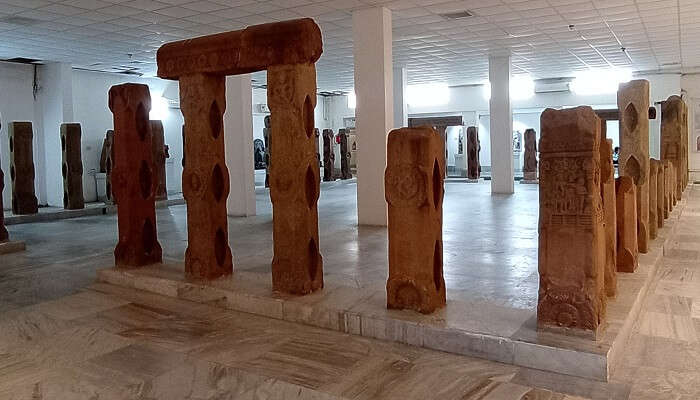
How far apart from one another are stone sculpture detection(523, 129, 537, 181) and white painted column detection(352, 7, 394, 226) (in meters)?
9.92

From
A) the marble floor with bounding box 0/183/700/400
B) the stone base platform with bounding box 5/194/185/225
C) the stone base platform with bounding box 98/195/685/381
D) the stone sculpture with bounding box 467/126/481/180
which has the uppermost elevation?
the stone sculpture with bounding box 467/126/481/180

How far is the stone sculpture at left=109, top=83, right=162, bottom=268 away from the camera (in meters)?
5.66

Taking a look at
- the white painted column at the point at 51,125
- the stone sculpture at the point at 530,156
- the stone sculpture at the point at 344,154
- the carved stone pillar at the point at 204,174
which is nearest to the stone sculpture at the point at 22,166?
the white painted column at the point at 51,125

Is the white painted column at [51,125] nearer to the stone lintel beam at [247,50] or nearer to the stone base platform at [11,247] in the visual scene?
the stone base platform at [11,247]

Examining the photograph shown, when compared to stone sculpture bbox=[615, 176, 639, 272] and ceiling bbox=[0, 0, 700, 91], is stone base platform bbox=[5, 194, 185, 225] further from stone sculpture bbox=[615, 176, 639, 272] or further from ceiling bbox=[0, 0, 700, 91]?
stone sculpture bbox=[615, 176, 639, 272]

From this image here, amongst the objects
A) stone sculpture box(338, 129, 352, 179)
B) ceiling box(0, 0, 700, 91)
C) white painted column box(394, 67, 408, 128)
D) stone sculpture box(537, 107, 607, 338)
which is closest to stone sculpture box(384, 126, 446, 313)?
stone sculpture box(537, 107, 607, 338)

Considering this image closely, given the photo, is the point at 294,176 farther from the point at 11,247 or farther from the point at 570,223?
the point at 11,247

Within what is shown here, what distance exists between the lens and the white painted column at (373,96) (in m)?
8.47

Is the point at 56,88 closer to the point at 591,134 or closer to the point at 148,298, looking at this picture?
the point at 148,298

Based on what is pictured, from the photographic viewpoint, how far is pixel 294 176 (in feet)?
14.6

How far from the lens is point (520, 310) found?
397 centimetres

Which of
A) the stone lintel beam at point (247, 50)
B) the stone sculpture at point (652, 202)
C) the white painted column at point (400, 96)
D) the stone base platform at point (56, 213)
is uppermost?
the white painted column at point (400, 96)

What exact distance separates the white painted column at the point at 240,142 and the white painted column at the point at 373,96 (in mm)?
2547

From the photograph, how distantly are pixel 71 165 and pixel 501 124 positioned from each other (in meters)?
9.20
